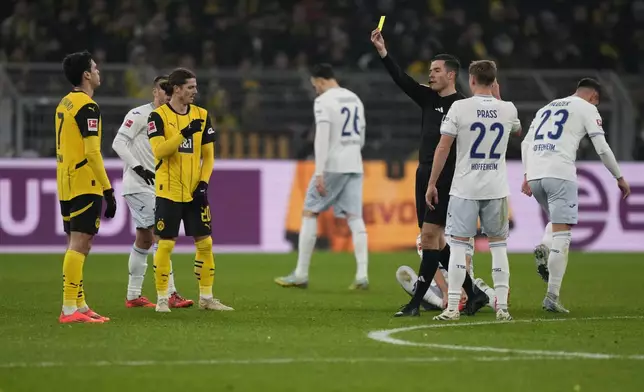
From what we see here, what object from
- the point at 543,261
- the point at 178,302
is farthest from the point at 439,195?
the point at 178,302

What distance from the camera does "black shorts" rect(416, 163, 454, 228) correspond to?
10266mm

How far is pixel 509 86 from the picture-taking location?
22.5 metres

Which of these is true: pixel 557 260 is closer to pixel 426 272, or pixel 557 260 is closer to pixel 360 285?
pixel 426 272

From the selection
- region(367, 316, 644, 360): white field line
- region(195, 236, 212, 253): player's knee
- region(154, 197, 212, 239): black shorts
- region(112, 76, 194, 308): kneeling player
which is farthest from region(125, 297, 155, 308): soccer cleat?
region(367, 316, 644, 360): white field line

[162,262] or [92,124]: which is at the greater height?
[92,124]

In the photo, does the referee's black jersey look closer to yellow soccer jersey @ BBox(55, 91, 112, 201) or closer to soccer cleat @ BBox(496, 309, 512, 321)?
soccer cleat @ BBox(496, 309, 512, 321)

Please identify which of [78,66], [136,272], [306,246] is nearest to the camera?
[78,66]

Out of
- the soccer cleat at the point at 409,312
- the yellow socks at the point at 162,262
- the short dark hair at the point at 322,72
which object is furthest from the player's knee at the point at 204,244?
the short dark hair at the point at 322,72

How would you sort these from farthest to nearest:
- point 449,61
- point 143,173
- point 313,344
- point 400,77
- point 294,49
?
point 294,49
point 143,173
point 400,77
point 449,61
point 313,344

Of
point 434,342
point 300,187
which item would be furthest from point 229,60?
point 434,342

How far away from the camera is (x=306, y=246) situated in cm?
1398

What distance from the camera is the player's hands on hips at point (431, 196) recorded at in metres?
9.74

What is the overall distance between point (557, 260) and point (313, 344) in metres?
3.44

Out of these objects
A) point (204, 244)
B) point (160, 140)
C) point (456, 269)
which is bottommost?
point (456, 269)
